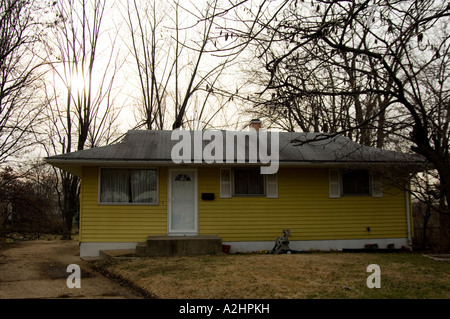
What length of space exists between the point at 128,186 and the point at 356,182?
7.21 meters

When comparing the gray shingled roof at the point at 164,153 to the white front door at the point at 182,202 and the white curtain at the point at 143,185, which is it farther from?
the white front door at the point at 182,202

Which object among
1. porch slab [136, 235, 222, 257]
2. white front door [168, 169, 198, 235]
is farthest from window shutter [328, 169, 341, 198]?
white front door [168, 169, 198, 235]

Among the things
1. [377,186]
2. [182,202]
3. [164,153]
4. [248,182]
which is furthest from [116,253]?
[377,186]

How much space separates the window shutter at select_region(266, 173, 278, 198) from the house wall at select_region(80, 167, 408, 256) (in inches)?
5.6

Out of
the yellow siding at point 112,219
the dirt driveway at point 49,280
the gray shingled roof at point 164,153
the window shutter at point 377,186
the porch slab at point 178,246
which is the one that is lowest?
the dirt driveway at point 49,280

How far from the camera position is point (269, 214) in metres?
12.1

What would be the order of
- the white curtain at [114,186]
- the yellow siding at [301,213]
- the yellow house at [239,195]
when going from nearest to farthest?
1. the yellow house at [239,195]
2. the white curtain at [114,186]
3. the yellow siding at [301,213]

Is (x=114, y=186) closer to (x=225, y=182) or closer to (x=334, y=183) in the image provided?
(x=225, y=182)

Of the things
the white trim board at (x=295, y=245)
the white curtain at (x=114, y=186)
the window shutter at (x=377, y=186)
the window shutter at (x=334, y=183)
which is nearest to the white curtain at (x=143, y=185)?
the white curtain at (x=114, y=186)

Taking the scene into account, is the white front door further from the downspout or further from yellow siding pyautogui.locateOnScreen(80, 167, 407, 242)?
the downspout

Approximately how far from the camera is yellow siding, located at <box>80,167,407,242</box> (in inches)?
445

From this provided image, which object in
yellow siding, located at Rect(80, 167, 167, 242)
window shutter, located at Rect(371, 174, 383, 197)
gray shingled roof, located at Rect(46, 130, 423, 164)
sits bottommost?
yellow siding, located at Rect(80, 167, 167, 242)

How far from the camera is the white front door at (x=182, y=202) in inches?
459

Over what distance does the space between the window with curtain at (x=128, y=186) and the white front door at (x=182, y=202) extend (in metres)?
0.53
